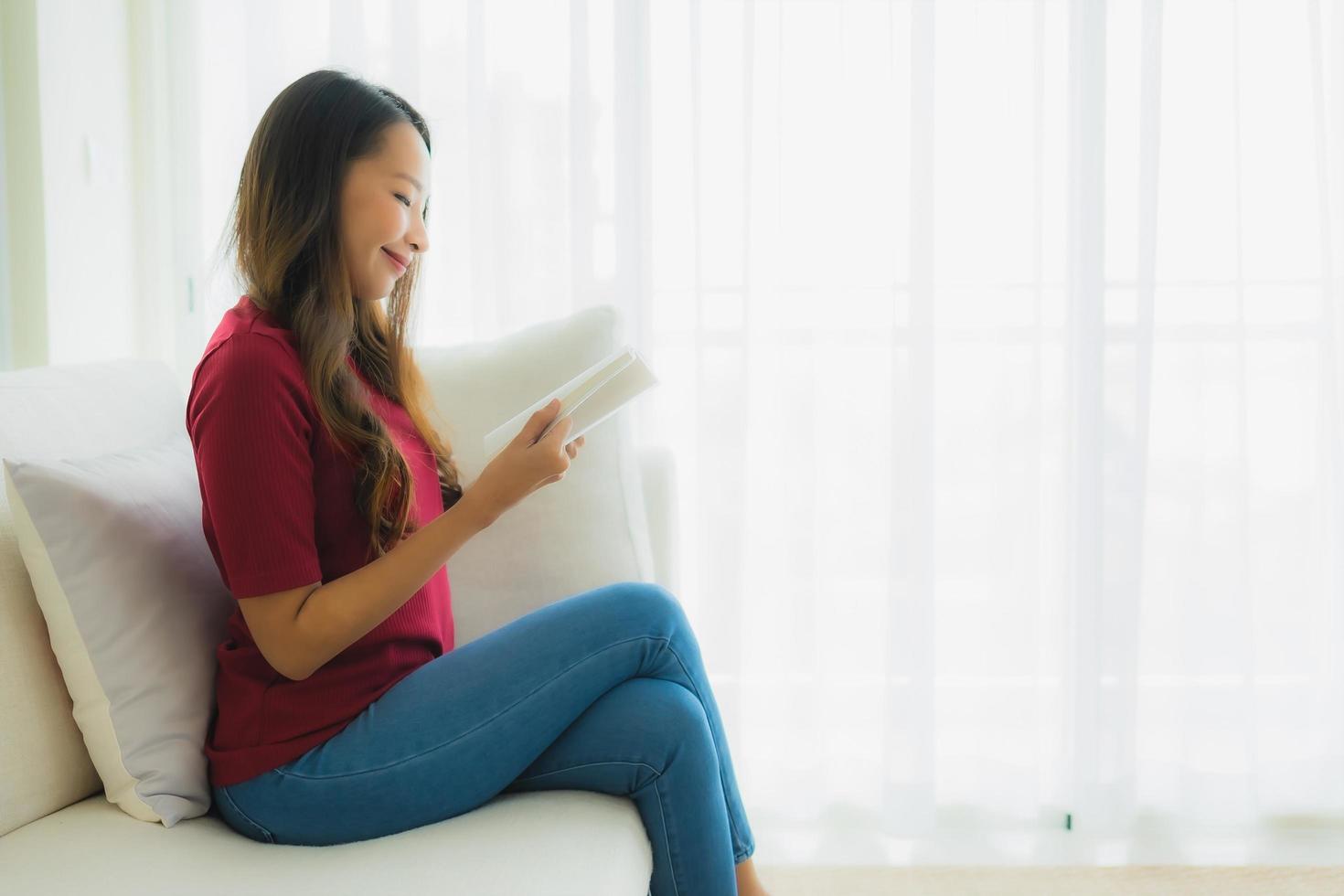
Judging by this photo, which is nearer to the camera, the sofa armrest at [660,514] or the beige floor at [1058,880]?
the sofa armrest at [660,514]

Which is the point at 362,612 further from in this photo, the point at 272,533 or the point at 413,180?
the point at 413,180

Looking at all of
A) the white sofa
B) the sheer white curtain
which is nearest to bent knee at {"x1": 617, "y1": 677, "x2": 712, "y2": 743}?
the white sofa

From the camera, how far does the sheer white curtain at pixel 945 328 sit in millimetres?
1800

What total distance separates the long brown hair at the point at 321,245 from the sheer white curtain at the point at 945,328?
695mm

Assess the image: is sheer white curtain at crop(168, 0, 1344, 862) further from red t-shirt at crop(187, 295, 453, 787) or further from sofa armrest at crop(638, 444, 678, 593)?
red t-shirt at crop(187, 295, 453, 787)

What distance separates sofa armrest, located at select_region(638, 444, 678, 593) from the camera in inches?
63.3

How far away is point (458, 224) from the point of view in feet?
6.13

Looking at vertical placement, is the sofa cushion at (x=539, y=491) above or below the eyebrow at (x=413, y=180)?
below

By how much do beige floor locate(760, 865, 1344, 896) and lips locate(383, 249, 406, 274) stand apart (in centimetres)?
121

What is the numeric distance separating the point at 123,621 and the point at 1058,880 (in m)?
1.55

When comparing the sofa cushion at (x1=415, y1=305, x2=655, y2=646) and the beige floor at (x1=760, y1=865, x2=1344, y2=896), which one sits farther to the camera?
the beige floor at (x1=760, y1=865, x2=1344, y2=896)

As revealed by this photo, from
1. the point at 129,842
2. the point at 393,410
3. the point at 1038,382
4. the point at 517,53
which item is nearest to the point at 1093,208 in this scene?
the point at 1038,382

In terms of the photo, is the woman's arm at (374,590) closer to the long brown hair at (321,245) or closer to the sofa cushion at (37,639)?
the long brown hair at (321,245)

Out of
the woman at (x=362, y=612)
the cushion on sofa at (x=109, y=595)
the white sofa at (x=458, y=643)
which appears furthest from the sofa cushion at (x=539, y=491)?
the cushion on sofa at (x=109, y=595)
